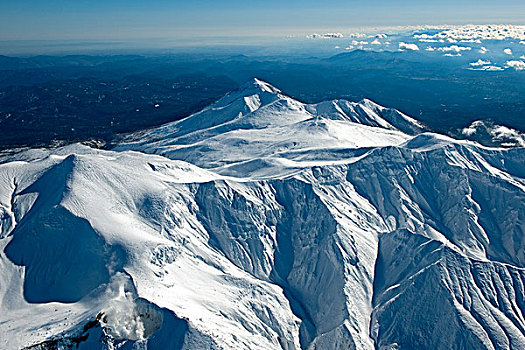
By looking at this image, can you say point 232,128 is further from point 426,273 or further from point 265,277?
point 426,273

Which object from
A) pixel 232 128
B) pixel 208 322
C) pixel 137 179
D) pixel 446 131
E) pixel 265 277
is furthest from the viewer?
pixel 446 131

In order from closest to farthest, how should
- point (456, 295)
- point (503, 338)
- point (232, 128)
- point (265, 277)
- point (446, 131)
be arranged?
1. point (503, 338)
2. point (456, 295)
3. point (265, 277)
4. point (232, 128)
5. point (446, 131)

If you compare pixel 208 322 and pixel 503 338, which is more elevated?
pixel 208 322

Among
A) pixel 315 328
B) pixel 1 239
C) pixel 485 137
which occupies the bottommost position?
pixel 485 137

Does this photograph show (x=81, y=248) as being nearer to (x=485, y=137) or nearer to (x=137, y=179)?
(x=137, y=179)

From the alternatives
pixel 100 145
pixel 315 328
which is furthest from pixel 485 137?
pixel 100 145

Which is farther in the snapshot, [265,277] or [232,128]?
[232,128]

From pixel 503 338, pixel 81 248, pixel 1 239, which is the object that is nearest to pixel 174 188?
pixel 81 248
